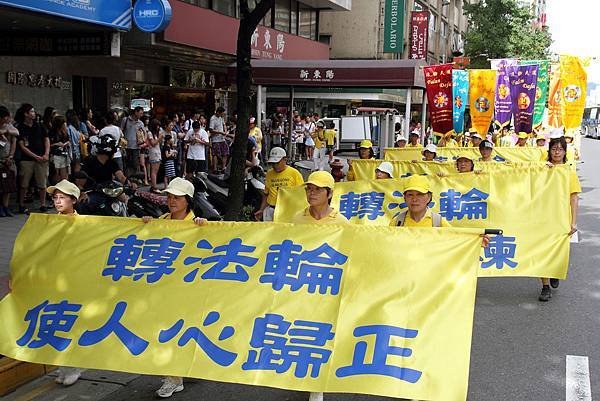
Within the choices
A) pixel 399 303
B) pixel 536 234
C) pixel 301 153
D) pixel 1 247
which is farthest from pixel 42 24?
pixel 301 153

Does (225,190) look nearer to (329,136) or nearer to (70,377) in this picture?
(70,377)

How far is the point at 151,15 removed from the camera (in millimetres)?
12758

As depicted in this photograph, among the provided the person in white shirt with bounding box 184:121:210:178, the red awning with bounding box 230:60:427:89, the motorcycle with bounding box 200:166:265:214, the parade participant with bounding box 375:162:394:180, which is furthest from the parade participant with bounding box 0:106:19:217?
the red awning with bounding box 230:60:427:89

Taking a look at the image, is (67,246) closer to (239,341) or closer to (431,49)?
(239,341)

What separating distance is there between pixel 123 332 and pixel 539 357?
12.0 ft

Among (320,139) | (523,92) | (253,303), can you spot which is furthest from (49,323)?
(320,139)

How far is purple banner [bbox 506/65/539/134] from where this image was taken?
16766 millimetres

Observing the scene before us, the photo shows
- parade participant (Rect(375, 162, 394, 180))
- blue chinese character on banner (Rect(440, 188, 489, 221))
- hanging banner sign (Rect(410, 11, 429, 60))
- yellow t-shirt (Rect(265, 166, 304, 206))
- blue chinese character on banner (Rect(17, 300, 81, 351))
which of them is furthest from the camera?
hanging banner sign (Rect(410, 11, 429, 60))

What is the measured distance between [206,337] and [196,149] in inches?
446

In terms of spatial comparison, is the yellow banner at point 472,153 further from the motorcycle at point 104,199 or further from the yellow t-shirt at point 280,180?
the motorcycle at point 104,199

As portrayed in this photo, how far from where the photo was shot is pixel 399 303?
409 cm

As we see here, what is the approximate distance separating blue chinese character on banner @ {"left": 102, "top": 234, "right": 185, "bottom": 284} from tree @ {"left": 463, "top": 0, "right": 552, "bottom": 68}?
3669 centimetres

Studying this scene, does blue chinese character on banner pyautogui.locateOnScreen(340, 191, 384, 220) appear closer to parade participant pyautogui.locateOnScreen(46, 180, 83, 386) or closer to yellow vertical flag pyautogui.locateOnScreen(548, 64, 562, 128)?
parade participant pyautogui.locateOnScreen(46, 180, 83, 386)

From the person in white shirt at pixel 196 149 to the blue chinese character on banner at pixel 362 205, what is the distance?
7.70 meters
